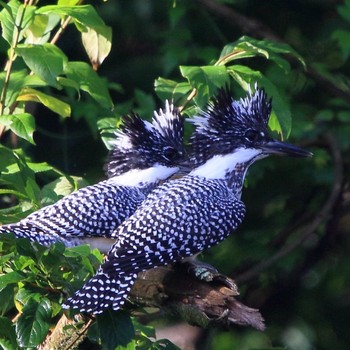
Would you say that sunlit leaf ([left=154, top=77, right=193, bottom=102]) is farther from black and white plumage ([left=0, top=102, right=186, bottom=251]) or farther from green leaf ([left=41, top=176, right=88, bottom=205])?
green leaf ([left=41, top=176, right=88, bottom=205])

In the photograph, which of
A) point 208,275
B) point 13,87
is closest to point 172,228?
point 208,275

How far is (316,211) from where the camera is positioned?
23.5 ft

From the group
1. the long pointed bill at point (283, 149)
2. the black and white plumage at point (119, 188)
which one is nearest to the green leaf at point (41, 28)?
the black and white plumage at point (119, 188)

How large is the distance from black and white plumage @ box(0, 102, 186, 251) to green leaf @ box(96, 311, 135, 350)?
1.98ft

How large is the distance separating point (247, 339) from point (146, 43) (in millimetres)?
1867

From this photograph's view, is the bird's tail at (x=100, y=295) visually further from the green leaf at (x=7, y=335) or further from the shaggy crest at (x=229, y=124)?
the shaggy crest at (x=229, y=124)

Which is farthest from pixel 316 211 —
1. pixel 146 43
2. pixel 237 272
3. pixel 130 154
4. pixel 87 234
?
pixel 87 234

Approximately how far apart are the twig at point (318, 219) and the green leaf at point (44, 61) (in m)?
2.62

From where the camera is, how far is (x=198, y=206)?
14.9 feet

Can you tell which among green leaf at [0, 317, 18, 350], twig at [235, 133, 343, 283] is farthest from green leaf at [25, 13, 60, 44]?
twig at [235, 133, 343, 283]

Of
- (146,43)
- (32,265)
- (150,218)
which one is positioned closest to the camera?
(32,265)

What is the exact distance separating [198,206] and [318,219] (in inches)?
97.5

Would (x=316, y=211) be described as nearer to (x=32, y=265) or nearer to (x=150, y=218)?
(x=150, y=218)

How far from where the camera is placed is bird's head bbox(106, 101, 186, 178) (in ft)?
17.0
